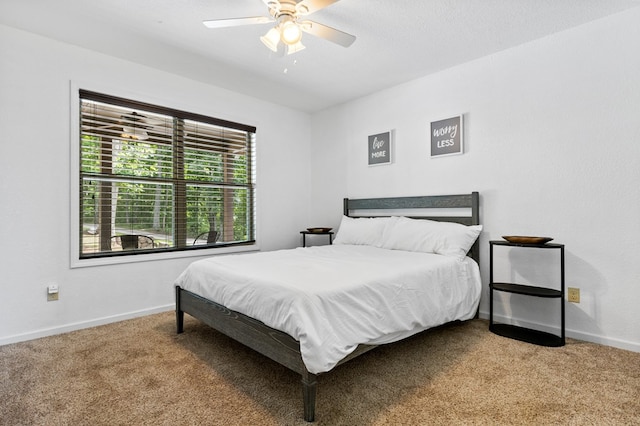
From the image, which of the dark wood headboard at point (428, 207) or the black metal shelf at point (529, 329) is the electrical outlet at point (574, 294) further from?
the dark wood headboard at point (428, 207)

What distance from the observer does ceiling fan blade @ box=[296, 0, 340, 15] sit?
1936mm

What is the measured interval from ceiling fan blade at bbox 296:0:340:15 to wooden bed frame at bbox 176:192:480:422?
191cm

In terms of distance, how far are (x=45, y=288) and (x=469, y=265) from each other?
11.9 ft

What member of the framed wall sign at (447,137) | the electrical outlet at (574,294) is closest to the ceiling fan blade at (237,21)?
the framed wall sign at (447,137)

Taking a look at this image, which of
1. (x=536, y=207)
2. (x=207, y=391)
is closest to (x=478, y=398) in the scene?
(x=207, y=391)

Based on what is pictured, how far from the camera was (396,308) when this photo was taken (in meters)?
2.07

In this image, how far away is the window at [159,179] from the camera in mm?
3074

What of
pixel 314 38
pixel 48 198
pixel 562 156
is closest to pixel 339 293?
pixel 314 38

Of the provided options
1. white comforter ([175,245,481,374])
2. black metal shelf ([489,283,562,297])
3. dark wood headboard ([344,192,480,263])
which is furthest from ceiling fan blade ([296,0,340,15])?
black metal shelf ([489,283,562,297])

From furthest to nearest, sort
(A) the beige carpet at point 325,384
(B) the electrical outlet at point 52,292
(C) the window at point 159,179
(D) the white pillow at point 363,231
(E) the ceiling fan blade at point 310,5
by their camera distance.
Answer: (D) the white pillow at point 363,231, (C) the window at point 159,179, (B) the electrical outlet at point 52,292, (E) the ceiling fan blade at point 310,5, (A) the beige carpet at point 325,384

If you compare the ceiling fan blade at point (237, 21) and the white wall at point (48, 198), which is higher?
the ceiling fan blade at point (237, 21)

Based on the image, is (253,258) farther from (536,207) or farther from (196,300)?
(536,207)

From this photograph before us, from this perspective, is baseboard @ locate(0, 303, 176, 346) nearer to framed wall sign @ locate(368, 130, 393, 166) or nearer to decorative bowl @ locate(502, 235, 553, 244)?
framed wall sign @ locate(368, 130, 393, 166)

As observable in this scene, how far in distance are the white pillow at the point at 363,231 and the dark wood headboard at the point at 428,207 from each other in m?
0.26
